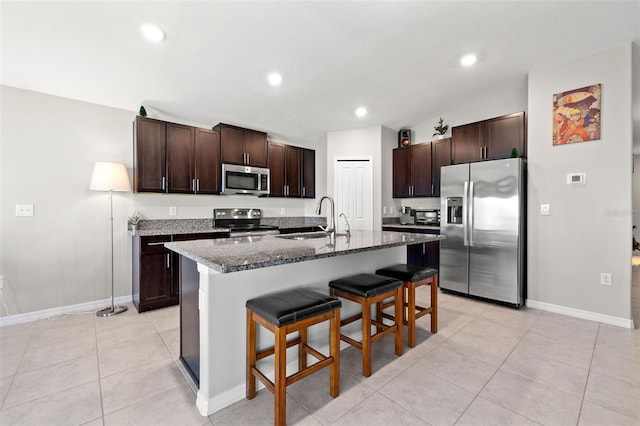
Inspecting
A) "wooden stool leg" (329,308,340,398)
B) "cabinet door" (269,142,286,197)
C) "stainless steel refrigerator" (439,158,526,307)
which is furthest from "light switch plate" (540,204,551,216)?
"cabinet door" (269,142,286,197)

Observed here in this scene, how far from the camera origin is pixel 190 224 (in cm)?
397

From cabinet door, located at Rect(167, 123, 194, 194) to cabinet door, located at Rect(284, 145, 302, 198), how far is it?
160 centimetres

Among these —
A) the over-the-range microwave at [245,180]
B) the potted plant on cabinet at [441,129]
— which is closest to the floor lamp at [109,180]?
the over-the-range microwave at [245,180]

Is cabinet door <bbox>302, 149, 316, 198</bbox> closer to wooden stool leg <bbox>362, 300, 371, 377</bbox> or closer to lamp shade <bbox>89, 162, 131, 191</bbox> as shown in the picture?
lamp shade <bbox>89, 162, 131, 191</bbox>

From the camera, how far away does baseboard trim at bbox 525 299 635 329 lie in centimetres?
262

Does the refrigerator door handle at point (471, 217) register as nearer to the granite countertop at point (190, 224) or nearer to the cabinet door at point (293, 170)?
the granite countertop at point (190, 224)

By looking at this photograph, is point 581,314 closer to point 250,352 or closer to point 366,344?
point 366,344

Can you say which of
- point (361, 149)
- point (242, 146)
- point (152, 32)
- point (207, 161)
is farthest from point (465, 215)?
point (152, 32)

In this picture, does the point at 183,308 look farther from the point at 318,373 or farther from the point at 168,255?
the point at 168,255

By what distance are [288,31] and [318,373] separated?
101 inches

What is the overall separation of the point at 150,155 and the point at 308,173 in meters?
2.55

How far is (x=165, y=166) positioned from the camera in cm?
351

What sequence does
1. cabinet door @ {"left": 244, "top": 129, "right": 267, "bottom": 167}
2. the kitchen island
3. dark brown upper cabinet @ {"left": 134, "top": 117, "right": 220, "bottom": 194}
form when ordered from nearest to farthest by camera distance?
the kitchen island < dark brown upper cabinet @ {"left": 134, "top": 117, "right": 220, "bottom": 194} < cabinet door @ {"left": 244, "top": 129, "right": 267, "bottom": 167}

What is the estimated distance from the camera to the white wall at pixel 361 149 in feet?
15.6
